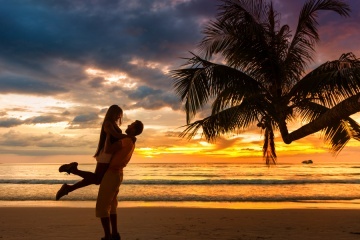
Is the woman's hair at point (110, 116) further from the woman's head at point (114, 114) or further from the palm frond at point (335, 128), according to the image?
the palm frond at point (335, 128)

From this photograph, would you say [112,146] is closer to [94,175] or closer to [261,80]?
[94,175]

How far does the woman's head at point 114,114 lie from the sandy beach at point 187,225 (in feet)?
10.0

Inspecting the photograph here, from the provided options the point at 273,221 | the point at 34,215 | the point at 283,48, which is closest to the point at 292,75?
the point at 283,48

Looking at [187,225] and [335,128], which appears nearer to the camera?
[187,225]

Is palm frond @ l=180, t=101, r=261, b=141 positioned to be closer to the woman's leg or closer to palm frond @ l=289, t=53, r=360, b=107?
palm frond @ l=289, t=53, r=360, b=107

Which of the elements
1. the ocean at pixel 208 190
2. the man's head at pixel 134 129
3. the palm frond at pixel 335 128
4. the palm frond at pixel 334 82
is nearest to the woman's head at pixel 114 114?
the man's head at pixel 134 129

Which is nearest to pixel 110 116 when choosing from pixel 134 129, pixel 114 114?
pixel 114 114

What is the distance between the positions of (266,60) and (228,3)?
216 cm

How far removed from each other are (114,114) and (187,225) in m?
4.87

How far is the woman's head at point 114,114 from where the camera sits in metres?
5.99

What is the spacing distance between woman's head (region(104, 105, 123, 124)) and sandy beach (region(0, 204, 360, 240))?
3.05 meters

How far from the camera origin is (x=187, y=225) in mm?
9898

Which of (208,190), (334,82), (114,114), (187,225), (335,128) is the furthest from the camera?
(208,190)

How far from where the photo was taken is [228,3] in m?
11.2
